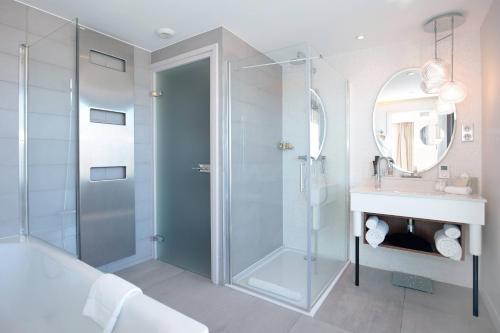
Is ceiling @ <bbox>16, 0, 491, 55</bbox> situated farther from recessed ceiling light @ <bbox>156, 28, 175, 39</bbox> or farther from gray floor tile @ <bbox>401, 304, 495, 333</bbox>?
gray floor tile @ <bbox>401, 304, 495, 333</bbox>

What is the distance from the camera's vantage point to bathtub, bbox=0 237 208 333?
105 centimetres

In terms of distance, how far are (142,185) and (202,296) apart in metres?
1.32

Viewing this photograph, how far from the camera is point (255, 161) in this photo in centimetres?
262

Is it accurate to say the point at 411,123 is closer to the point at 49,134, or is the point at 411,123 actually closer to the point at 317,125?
the point at 317,125

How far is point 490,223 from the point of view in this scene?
1946 millimetres

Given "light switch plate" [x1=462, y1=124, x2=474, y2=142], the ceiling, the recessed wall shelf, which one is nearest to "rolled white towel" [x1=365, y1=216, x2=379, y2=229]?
the recessed wall shelf

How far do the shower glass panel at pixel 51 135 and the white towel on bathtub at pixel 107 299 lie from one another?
978 mm

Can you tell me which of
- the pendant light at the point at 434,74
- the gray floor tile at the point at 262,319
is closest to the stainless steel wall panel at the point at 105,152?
the gray floor tile at the point at 262,319

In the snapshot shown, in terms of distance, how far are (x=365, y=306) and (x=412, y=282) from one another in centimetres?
66

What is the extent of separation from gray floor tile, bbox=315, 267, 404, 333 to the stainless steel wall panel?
196 centimetres

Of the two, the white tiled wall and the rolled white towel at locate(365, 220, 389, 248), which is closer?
the white tiled wall

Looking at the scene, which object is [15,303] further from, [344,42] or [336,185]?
[344,42]

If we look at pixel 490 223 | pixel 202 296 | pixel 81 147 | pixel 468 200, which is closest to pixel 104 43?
pixel 81 147

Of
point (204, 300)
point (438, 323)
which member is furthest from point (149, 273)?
point (438, 323)
